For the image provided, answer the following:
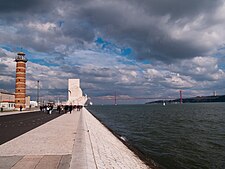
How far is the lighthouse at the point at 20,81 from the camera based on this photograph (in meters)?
66.4

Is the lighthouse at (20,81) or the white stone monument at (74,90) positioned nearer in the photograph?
the lighthouse at (20,81)

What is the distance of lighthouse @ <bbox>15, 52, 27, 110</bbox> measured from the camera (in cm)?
6644

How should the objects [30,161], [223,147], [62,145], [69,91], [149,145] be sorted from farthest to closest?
[69,91]
[149,145]
[223,147]
[62,145]
[30,161]

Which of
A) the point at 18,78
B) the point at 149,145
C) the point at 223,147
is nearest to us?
the point at 223,147

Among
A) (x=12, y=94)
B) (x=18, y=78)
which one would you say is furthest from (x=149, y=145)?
(x=12, y=94)

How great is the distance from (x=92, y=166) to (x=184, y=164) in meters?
7.29

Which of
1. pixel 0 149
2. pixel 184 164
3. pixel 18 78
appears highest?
pixel 18 78

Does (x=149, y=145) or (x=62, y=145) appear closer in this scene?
(x=62, y=145)

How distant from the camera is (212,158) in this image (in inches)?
547

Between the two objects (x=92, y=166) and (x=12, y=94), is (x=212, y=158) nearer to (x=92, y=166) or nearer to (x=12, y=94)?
(x=92, y=166)

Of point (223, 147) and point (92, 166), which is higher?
point (92, 166)

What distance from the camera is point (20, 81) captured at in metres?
66.6

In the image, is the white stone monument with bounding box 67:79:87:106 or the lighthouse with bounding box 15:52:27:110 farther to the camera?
the white stone monument with bounding box 67:79:87:106

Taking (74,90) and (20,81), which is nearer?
(20,81)
